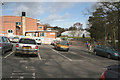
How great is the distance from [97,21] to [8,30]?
33.5 metres

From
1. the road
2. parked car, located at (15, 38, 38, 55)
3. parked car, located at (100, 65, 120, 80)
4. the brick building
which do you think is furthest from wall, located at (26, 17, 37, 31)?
parked car, located at (100, 65, 120, 80)

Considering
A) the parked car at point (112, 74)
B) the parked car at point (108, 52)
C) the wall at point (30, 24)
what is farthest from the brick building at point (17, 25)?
the parked car at point (112, 74)

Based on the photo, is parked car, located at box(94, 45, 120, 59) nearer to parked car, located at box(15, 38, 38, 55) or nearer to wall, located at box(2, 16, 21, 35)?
parked car, located at box(15, 38, 38, 55)

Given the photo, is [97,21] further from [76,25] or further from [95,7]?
[76,25]

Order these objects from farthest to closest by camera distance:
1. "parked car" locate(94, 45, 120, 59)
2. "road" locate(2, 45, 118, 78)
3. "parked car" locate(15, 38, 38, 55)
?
"parked car" locate(94, 45, 120, 59)
"parked car" locate(15, 38, 38, 55)
"road" locate(2, 45, 118, 78)

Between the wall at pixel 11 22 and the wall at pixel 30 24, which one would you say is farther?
the wall at pixel 30 24

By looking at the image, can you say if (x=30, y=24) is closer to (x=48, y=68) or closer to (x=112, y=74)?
(x=48, y=68)

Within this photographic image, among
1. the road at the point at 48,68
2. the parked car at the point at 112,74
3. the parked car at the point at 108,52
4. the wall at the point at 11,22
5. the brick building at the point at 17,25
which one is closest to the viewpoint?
the parked car at the point at 112,74

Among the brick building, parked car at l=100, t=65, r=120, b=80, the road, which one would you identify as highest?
the brick building

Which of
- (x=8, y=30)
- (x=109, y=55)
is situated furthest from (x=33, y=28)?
(x=109, y=55)

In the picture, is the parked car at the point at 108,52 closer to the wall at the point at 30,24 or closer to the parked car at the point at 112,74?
the parked car at the point at 112,74

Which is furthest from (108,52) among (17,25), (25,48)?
(17,25)

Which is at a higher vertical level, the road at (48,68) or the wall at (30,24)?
the wall at (30,24)

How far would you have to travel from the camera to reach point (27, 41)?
39.0ft
